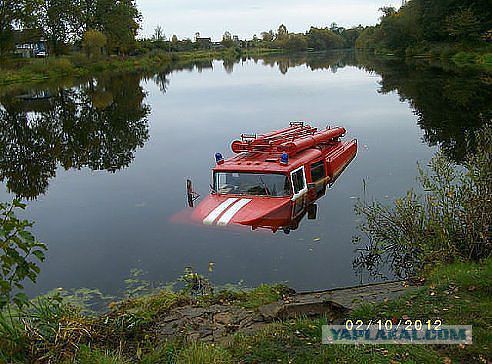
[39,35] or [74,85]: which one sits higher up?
[39,35]

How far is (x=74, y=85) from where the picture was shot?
53281 mm

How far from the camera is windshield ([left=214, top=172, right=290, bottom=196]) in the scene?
12.8m

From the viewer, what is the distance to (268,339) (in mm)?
5867

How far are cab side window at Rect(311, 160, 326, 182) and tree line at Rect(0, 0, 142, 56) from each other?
53.5 m

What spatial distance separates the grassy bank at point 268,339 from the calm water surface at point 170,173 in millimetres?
3151

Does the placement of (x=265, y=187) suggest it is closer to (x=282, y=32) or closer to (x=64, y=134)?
(x=64, y=134)

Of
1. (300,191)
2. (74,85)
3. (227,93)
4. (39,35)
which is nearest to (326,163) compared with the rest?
(300,191)

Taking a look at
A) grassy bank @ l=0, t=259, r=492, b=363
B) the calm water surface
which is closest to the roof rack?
the calm water surface

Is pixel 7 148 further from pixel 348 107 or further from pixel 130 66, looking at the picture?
pixel 130 66

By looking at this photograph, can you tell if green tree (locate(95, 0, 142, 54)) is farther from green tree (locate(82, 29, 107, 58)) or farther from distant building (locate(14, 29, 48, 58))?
distant building (locate(14, 29, 48, 58))

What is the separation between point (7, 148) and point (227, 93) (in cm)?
2557

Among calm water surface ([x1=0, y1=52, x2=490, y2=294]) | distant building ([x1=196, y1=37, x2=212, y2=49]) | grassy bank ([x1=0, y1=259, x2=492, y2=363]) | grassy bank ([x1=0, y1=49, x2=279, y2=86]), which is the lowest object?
calm water surface ([x1=0, y1=52, x2=490, y2=294])

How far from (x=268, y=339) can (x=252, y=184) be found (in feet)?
23.8

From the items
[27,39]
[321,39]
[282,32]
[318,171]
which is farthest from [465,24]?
[282,32]
